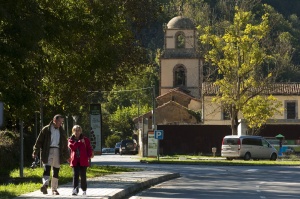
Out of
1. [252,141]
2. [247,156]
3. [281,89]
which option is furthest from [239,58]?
[281,89]

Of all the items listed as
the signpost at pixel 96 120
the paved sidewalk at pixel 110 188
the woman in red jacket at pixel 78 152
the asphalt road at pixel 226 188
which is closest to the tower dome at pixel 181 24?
the signpost at pixel 96 120

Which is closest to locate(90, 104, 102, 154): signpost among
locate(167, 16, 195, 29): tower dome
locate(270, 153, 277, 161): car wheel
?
locate(270, 153, 277, 161): car wheel

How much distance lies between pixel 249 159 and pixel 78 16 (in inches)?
1410

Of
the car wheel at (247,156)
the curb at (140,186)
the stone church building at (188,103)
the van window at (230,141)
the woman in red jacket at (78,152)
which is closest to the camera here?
the woman in red jacket at (78,152)

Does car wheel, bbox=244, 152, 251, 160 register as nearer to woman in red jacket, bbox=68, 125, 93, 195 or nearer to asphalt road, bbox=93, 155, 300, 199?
asphalt road, bbox=93, 155, 300, 199

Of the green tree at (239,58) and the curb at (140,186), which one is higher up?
the green tree at (239,58)

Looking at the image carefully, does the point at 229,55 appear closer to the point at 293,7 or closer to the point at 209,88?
the point at 209,88

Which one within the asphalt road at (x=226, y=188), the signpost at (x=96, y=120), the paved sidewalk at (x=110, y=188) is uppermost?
the signpost at (x=96, y=120)

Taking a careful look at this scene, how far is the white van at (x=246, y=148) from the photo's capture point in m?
59.7

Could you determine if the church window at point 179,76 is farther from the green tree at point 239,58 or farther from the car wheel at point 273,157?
the car wheel at point 273,157

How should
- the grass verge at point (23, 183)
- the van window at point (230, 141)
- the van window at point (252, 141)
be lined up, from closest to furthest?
the grass verge at point (23, 183) → the van window at point (230, 141) → the van window at point (252, 141)

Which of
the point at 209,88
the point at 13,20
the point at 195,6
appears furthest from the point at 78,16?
the point at 195,6

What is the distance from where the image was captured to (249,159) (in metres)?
60.5

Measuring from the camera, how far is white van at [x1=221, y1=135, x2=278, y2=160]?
59719mm
